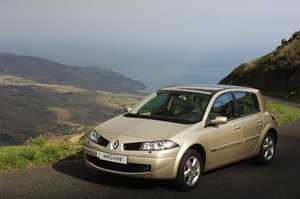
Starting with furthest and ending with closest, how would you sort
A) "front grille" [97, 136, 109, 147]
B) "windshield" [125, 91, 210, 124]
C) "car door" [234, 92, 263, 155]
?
"car door" [234, 92, 263, 155], "windshield" [125, 91, 210, 124], "front grille" [97, 136, 109, 147]

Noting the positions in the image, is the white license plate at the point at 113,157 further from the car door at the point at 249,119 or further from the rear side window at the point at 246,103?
the rear side window at the point at 246,103

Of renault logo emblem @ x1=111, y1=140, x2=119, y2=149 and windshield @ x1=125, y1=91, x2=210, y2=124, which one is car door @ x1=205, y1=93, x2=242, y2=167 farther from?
renault logo emblem @ x1=111, y1=140, x2=119, y2=149

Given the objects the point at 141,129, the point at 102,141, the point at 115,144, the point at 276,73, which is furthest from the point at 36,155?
the point at 276,73

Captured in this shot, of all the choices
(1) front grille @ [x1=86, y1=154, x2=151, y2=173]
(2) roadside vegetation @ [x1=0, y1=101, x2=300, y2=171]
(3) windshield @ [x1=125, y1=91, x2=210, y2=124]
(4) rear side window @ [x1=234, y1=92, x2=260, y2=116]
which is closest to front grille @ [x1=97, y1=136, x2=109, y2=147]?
(1) front grille @ [x1=86, y1=154, x2=151, y2=173]

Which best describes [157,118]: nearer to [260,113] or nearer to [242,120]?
[242,120]

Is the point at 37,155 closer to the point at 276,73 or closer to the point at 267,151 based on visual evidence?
the point at 267,151

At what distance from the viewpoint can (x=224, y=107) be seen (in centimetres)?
859

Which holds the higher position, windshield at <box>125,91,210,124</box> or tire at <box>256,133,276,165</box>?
windshield at <box>125,91,210,124</box>

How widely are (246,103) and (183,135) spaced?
8.38 ft

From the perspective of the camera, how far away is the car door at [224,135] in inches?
311

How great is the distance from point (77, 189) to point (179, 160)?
163 cm

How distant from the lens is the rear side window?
9.05m

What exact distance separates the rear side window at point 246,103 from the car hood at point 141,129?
184 centimetres

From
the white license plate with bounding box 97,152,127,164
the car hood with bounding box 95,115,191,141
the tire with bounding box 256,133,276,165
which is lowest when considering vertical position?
the tire with bounding box 256,133,276,165
